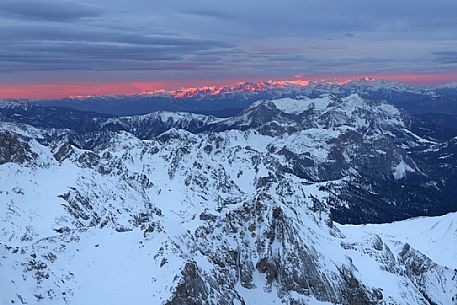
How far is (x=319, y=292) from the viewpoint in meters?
126

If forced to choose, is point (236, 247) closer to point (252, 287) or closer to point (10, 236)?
point (252, 287)

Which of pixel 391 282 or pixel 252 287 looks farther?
pixel 391 282

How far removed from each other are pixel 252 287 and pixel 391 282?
55.3 metres

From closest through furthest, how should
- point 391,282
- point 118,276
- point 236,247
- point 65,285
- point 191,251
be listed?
point 65,285
point 118,276
point 191,251
point 236,247
point 391,282

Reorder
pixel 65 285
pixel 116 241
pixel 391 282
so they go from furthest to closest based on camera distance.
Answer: pixel 391 282 < pixel 116 241 < pixel 65 285

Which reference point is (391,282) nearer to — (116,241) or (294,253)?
(294,253)

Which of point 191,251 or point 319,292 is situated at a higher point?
point 191,251

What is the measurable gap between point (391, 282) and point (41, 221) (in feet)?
386

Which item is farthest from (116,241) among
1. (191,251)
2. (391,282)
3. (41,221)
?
(391,282)

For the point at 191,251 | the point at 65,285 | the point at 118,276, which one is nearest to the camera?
the point at 65,285

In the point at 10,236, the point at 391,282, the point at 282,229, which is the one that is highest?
the point at 282,229

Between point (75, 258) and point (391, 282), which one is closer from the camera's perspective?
point (75, 258)

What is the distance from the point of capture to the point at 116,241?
121m

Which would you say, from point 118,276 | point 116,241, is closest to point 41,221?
point 116,241
